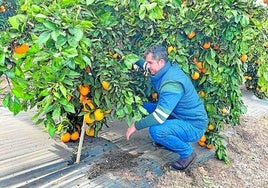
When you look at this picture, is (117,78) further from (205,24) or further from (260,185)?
(260,185)

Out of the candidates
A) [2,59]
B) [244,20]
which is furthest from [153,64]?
[2,59]

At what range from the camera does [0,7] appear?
200 inches

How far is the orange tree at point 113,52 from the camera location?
1.66 metres

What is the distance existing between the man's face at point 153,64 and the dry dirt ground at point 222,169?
0.77 meters

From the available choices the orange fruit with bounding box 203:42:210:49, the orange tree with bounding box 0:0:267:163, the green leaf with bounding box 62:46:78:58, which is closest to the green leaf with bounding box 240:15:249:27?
the orange tree with bounding box 0:0:267:163

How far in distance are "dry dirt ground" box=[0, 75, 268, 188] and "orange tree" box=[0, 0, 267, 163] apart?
0.22 metres

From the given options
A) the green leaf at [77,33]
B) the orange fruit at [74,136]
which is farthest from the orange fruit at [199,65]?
the green leaf at [77,33]

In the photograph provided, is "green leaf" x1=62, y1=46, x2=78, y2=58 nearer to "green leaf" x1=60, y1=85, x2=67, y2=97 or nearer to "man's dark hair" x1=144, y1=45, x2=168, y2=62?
"green leaf" x1=60, y1=85, x2=67, y2=97

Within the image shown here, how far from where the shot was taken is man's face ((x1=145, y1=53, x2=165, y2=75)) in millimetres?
2580

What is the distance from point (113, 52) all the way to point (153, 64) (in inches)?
18.2

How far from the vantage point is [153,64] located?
2609 mm

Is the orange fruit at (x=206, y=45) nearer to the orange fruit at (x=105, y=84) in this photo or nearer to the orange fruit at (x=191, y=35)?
the orange fruit at (x=191, y=35)

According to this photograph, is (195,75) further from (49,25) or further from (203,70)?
(49,25)

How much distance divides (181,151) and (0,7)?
392 centimetres
